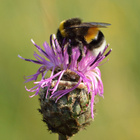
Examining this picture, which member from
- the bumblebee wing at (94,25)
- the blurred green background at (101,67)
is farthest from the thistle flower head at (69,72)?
the blurred green background at (101,67)

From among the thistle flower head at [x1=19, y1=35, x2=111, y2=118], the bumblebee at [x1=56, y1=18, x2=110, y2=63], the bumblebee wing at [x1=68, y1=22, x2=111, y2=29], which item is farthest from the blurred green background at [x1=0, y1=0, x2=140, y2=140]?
the bumblebee wing at [x1=68, y1=22, x2=111, y2=29]

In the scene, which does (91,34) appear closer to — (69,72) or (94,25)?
(94,25)

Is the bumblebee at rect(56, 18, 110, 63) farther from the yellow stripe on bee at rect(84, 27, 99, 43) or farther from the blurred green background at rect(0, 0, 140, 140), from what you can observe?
the blurred green background at rect(0, 0, 140, 140)
